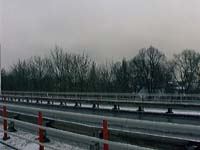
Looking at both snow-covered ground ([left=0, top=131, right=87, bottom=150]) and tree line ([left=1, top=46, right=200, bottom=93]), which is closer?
snow-covered ground ([left=0, top=131, right=87, bottom=150])

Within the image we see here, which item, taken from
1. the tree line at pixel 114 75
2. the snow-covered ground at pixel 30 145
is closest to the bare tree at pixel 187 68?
the tree line at pixel 114 75

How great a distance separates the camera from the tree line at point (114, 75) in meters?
76.7

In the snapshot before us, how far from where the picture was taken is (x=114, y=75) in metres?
88.9

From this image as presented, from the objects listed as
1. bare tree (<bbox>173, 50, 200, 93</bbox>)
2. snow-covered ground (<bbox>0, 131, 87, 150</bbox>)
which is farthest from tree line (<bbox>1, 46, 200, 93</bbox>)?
snow-covered ground (<bbox>0, 131, 87, 150</bbox>)

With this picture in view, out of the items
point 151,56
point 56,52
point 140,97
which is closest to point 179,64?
point 151,56

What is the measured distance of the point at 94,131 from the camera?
8227mm

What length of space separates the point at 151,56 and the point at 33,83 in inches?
1232

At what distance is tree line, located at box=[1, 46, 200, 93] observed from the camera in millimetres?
76706

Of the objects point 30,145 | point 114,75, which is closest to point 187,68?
point 114,75

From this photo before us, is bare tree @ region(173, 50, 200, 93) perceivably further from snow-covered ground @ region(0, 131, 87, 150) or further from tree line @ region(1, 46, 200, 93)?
snow-covered ground @ region(0, 131, 87, 150)

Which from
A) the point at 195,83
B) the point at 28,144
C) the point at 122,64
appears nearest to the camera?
the point at 28,144

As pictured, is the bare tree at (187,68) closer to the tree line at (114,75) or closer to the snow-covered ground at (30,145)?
the tree line at (114,75)

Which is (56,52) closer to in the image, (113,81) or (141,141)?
(113,81)

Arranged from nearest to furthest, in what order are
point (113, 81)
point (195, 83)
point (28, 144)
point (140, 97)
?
point (28, 144), point (140, 97), point (113, 81), point (195, 83)
